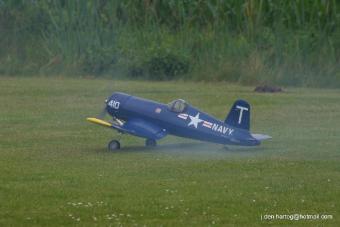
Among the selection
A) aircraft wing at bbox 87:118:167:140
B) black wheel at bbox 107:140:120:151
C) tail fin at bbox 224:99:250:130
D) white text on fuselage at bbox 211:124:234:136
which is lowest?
black wheel at bbox 107:140:120:151

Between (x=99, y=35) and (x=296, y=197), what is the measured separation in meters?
16.5

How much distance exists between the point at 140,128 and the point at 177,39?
38.8ft

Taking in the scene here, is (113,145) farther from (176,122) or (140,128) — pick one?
(176,122)

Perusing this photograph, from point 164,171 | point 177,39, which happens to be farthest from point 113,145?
point 177,39

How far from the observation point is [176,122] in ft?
48.0

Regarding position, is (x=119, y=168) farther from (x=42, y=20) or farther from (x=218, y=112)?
(x=42, y=20)

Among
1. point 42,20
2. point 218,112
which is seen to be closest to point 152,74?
point 42,20

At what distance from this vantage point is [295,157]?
1396 centimetres

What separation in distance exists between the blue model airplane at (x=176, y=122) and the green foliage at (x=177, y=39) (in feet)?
30.7

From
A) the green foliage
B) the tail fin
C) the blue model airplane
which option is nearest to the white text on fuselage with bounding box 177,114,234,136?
the blue model airplane

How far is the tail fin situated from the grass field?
380 mm

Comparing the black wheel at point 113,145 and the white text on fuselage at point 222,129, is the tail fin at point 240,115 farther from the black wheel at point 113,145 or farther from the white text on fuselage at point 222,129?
the black wheel at point 113,145

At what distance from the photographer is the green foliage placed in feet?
81.3

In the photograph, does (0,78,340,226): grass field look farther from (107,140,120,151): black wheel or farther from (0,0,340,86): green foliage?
(0,0,340,86): green foliage
